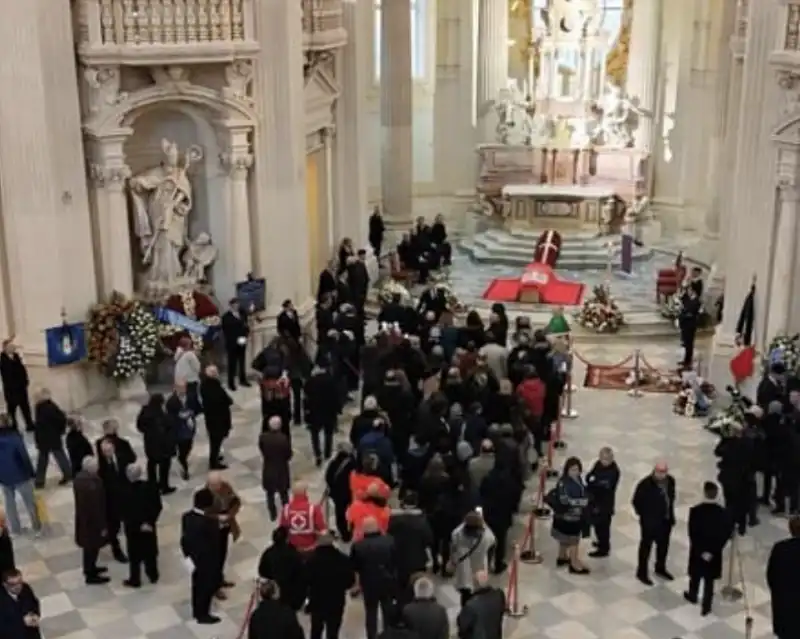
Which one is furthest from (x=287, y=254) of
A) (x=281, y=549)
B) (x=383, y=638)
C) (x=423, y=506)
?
(x=383, y=638)

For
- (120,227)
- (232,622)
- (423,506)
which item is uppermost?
(120,227)

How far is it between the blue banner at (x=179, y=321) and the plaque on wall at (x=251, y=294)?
731 millimetres

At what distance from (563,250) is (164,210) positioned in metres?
9.74

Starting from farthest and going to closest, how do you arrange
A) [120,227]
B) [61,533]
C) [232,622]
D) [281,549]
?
1. [120,227]
2. [61,533]
3. [232,622]
4. [281,549]

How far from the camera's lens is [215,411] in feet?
46.4

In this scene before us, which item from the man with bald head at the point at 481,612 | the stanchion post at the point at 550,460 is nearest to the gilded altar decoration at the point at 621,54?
the stanchion post at the point at 550,460

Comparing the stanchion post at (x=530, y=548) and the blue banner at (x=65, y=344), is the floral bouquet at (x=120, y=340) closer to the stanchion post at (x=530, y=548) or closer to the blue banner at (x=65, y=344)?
the blue banner at (x=65, y=344)

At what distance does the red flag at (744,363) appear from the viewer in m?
16.1

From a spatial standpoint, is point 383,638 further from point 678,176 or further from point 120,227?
point 678,176

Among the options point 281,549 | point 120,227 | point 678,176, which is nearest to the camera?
point 281,549

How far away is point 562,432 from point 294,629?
25.0ft

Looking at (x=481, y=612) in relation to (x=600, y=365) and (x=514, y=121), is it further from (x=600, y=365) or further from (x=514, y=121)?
(x=514, y=121)

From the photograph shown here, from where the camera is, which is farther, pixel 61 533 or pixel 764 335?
pixel 764 335

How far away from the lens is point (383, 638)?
877 cm
